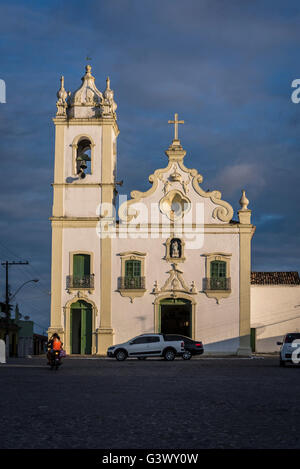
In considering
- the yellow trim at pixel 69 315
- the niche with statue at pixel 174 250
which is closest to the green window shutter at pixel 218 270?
the niche with statue at pixel 174 250

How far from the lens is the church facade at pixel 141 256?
40125 millimetres

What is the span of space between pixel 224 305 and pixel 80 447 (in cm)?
3285

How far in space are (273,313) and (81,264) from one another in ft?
40.0

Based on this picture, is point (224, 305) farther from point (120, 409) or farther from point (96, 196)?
point (120, 409)

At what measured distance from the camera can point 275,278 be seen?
151ft

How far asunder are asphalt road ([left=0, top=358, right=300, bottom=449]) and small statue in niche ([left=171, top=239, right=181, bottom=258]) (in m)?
22.8

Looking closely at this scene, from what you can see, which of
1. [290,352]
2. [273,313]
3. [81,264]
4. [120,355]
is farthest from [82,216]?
[290,352]

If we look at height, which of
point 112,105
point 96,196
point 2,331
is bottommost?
point 2,331

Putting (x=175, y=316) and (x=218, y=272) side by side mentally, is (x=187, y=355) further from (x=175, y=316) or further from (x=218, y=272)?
(x=218, y=272)

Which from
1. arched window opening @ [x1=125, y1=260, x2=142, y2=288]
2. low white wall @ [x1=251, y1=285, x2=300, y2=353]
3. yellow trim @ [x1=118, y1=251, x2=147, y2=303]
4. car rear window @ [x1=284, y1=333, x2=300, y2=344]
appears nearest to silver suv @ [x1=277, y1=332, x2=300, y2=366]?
car rear window @ [x1=284, y1=333, x2=300, y2=344]

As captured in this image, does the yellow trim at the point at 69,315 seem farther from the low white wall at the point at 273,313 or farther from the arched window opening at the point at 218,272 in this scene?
the low white wall at the point at 273,313

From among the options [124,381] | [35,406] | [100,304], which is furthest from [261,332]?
[35,406]

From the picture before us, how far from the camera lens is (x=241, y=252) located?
132 feet

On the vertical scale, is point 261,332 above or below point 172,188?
below
